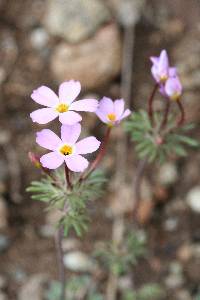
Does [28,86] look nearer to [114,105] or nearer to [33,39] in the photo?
[33,39]

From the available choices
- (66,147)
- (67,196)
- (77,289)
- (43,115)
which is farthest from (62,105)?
(77,289)

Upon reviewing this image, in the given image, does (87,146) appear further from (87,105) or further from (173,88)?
(173,88)

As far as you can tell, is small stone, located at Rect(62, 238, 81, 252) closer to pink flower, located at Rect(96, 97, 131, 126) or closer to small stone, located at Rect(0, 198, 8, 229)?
small stone, located at Rect(0, 198, 8, 229)

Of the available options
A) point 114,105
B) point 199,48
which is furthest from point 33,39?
point 114,105

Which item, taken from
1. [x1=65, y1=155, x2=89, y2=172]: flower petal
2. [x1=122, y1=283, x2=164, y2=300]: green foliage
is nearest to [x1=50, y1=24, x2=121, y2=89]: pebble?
[x1=122, y1=283, x2=164, y2=300]: green foliage

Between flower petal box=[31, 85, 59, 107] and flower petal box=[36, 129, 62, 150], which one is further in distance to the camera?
flower petal box=[31, 85, 59, 107]

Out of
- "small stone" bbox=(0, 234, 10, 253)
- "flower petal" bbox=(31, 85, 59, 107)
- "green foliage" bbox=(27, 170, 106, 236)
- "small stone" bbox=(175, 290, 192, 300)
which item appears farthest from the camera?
"small stone" bbox=(0, 234, 10, 253)

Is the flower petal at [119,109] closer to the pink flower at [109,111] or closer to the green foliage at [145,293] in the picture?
the pink flower at [109,111]
